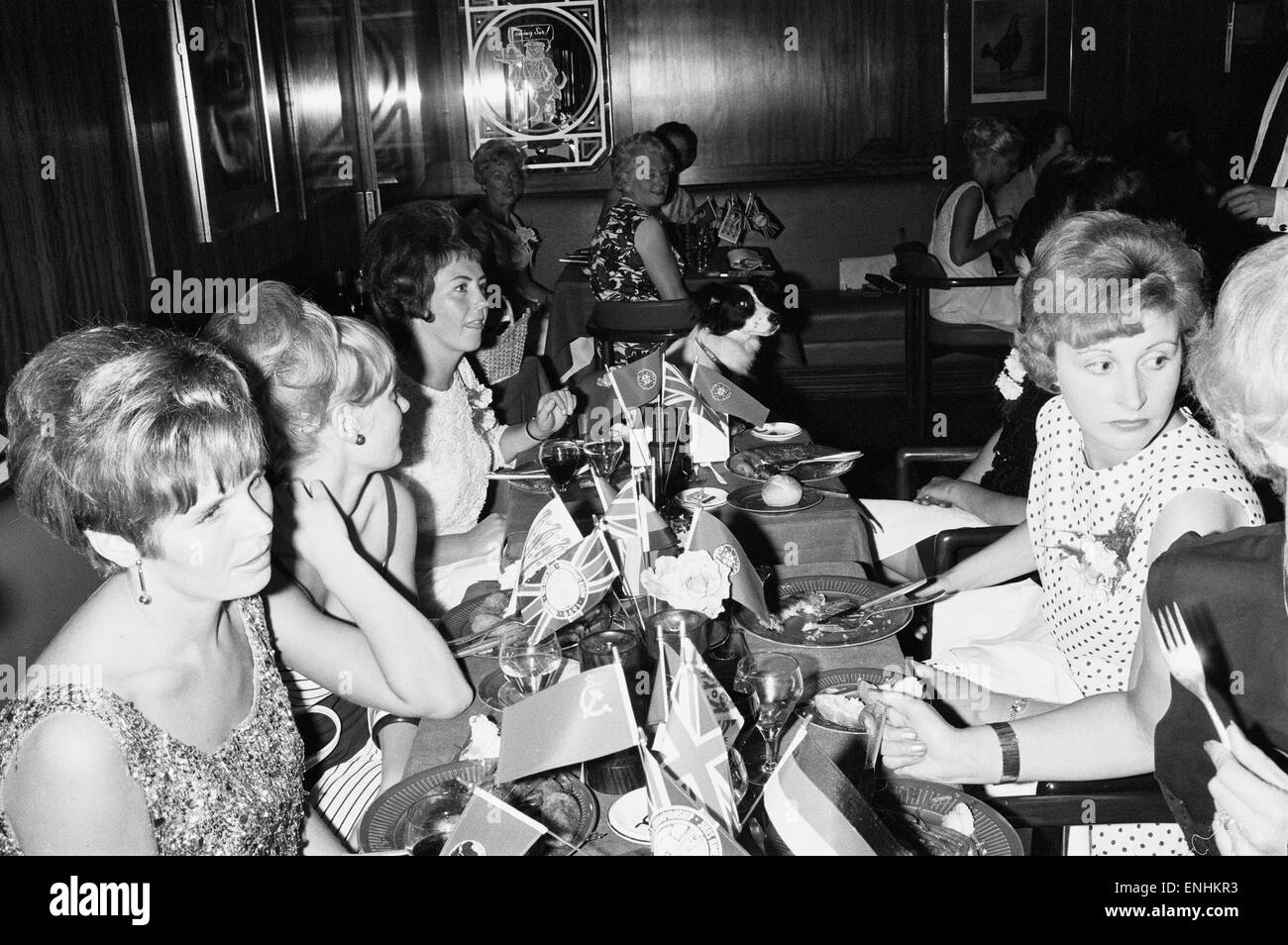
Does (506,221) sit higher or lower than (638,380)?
higher

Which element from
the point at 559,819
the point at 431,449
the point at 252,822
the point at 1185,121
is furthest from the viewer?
the point at 1185,121

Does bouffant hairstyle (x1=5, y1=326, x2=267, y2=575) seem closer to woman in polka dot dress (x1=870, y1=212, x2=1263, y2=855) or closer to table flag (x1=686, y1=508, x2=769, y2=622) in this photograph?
table flag (x1=686, y1=508, x2=769, y2=622)

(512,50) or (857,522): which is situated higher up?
(512,50)

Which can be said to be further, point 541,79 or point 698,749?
point 541,79

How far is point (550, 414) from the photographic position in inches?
127

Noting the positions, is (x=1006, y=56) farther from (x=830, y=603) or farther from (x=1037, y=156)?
(x=830, y=603)

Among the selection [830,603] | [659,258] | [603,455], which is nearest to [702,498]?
[603,455]

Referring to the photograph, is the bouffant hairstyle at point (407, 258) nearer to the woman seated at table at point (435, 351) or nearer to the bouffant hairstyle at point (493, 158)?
the woman seated at table at point (435, 351)

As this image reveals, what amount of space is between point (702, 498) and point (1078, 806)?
1159 mm

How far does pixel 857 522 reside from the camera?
2471mm

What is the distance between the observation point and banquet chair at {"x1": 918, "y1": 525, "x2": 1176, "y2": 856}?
1583mm
